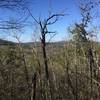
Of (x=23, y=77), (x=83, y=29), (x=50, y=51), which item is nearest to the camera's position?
(x=50, y=51)

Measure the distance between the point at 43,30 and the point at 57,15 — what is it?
2.04 m

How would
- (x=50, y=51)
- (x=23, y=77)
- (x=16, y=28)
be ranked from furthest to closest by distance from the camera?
(x=23, y=77) < (x=50, y=51) < (x=16, y=28)

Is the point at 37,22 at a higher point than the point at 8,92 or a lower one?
higher

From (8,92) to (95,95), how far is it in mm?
4230

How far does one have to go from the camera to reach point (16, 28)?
863cm

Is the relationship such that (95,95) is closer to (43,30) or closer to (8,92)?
(43,30)

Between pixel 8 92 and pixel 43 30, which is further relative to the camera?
pixel 8 92

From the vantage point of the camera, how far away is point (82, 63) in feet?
38.1

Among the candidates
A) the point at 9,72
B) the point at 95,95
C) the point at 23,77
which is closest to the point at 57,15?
the point at 9,72

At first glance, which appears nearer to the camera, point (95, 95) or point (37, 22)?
point (95, 95)

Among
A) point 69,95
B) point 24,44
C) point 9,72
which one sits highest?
point 24,44

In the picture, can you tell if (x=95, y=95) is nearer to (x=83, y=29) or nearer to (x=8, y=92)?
(x=8, y=92)

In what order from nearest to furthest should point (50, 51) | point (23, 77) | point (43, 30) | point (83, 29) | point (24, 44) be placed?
point (43, 30) → point (50, 51) → point (23, 77) → point (24, 44) → point (83, 29)

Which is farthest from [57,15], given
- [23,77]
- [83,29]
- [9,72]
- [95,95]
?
[83,29]
